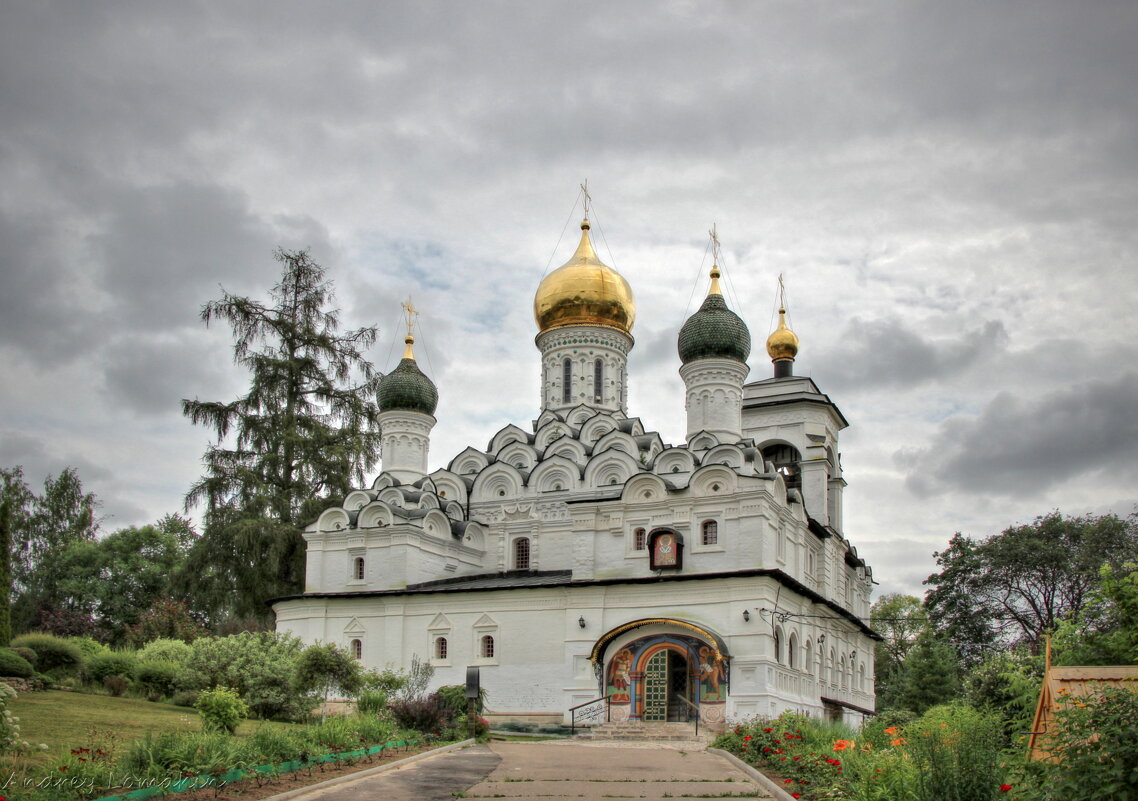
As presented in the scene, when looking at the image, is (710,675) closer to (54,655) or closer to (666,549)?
(666,549)

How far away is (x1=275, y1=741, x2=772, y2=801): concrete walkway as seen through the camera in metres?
10.3

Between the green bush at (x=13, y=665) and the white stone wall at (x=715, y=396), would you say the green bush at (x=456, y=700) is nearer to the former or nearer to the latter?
the green bush at (x=13, y=665)

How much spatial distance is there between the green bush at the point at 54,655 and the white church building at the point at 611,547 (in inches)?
193

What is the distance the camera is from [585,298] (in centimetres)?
3023

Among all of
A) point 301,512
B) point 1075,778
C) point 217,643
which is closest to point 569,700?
point 217,643

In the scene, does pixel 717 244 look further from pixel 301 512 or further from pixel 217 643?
pixel 217 643

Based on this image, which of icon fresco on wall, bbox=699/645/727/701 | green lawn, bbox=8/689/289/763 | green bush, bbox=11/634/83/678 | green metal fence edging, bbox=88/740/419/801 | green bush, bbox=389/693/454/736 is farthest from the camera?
icon fresco on wall, bbox=699/645/727/701

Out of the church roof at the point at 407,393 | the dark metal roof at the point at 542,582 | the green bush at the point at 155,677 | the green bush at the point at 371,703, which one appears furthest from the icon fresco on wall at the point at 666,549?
the church roof at the point at 407,393

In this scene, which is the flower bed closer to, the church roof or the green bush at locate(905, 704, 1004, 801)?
the green bush at locate(905, 704, 1004, 801)

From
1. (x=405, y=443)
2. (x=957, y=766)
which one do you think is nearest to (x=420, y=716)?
(x=957, y=766)

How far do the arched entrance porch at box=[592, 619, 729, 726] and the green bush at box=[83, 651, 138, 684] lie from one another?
903 centimetres

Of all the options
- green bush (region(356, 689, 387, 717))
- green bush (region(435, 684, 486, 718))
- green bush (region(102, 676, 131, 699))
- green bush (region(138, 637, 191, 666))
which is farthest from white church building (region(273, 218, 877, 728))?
green bush (region(356, 689, 387, 717))

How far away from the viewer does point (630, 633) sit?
22391 millimetres

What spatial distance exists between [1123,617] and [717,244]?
21223mm
